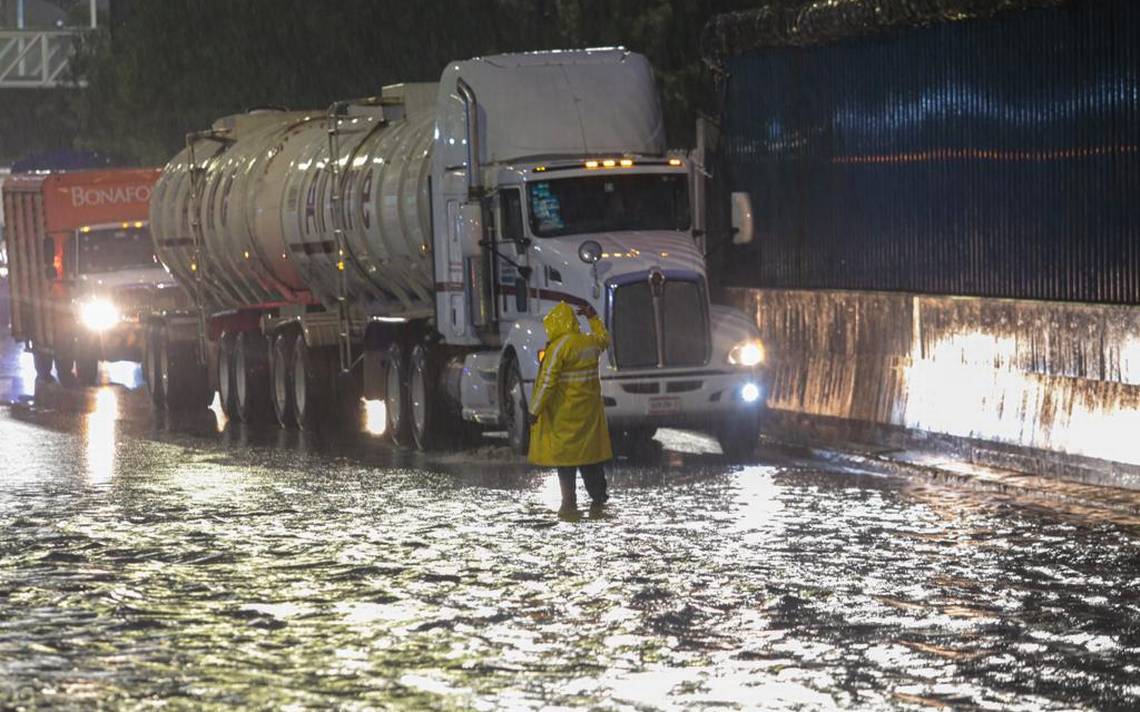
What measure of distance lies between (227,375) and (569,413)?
13.3m

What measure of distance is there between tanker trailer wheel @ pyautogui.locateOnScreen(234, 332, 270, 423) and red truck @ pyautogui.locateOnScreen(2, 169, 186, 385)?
224 inches

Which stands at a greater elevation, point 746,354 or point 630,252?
point 630,252

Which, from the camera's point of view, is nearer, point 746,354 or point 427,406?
point 746,354

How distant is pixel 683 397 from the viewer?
21.5 metres

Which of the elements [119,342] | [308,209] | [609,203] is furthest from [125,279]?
[609,203]

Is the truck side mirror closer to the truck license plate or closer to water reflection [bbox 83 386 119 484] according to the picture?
the truck license plate

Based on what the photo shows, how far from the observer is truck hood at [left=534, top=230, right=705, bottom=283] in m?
21.5

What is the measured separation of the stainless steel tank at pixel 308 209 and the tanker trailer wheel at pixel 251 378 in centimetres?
57

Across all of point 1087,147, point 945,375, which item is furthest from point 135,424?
point 1087,147

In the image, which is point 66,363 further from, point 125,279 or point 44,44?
point 44,44

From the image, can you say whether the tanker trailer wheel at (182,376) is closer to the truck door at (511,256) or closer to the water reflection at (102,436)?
the water reflection at (102,436)

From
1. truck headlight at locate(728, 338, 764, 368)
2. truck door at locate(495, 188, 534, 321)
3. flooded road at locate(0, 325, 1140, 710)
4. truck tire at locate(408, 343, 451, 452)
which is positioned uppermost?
truck door at locate(495, 188, 534, 321)

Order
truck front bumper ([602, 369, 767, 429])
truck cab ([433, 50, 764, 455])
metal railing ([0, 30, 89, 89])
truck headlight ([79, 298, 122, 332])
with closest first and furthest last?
truck front bumper ([602, 369, 767, 429]) < truck cab ([433, 50, 764, 455]) < truck headlight ([79, 298, 122, 332]) < metal railing ([0, 30, 89, 89])

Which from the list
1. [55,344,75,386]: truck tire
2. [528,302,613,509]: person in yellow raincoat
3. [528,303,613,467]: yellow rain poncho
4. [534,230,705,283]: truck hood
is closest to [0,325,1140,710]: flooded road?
[528,302,613,509]: person in yellow raincoat
